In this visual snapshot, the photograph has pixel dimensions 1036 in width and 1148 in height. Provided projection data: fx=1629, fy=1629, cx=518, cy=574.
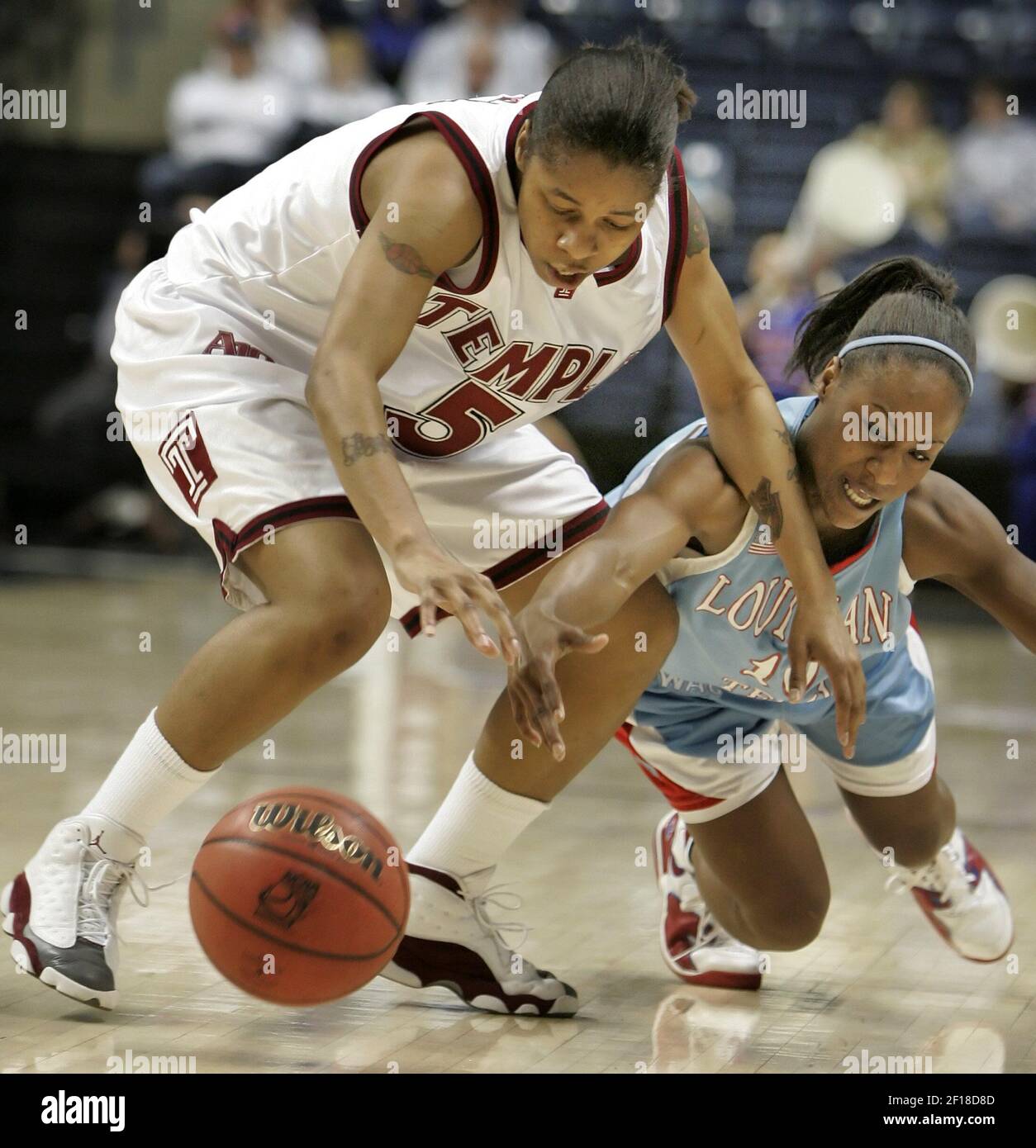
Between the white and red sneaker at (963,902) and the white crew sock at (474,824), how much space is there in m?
0.81

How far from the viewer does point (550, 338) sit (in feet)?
8.81

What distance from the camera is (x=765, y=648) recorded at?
2.86 metres

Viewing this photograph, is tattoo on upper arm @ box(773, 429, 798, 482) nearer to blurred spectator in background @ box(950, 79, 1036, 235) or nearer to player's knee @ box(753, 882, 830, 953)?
player's knee @ box(753, 882, 830, 953)

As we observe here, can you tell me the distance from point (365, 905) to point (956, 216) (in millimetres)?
8279

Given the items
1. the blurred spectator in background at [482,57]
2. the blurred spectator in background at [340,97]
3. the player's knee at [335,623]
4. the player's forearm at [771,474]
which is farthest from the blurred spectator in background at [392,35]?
the player's knee at [335,623]

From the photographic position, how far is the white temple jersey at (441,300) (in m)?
2.60

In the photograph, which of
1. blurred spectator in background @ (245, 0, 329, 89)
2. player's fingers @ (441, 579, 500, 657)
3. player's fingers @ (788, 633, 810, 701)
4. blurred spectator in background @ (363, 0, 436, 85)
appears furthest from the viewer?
blurred spectator in background @ (363, 0, 436, 85)

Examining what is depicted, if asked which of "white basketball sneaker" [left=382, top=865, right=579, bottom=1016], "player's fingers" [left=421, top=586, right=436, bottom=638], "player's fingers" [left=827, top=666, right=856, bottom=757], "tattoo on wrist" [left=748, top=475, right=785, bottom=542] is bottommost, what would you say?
"white basketball sneaker" [left=382, top=865, right=579, bottom=1016]

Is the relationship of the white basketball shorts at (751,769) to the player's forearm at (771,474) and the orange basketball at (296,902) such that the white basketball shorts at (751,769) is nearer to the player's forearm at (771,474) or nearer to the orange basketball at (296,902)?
the player's forearm at (771,474)

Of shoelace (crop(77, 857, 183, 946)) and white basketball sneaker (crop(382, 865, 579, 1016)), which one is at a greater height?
shoelace (crop(77, 857, 183, 946))

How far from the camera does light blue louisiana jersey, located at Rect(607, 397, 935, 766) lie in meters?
2.81

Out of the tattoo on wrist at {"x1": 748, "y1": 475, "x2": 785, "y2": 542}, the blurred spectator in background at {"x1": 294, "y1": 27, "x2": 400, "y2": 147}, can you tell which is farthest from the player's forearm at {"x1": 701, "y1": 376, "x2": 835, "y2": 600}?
the blurred spectator in background at {"x1": 294, "y1": 27, "x2": 400, "y2": 147}

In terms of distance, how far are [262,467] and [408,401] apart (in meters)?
0.31

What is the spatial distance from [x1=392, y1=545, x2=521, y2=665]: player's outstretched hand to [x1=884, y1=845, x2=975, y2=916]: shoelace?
1264 millimetres
